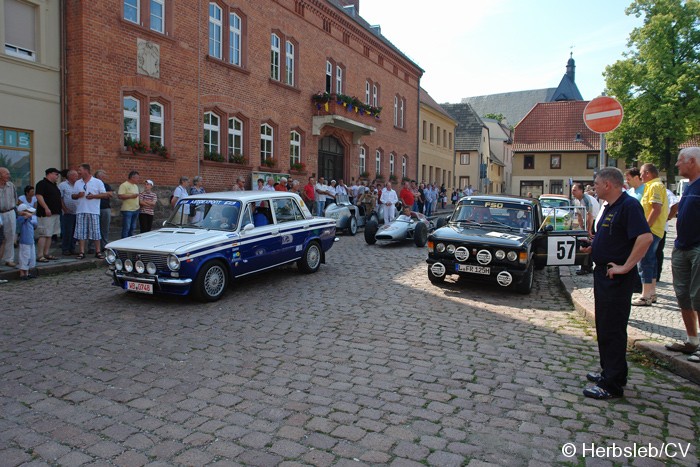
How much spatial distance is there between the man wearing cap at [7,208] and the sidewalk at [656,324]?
9.52m

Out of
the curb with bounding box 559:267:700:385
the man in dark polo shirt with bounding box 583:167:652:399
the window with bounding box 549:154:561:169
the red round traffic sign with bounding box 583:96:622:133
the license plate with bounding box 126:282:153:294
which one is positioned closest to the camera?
the man in dark polo shirt with bounding box 583:167:652:399

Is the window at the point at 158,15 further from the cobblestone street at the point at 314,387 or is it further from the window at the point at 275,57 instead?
the cobblestone street at the point at 314,387

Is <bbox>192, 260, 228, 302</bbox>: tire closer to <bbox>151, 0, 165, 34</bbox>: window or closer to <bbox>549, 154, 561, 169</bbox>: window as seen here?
<bbox>151, 0, 165, 34</bbox>: window

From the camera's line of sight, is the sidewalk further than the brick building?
No

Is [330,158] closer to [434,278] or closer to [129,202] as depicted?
[129,202]

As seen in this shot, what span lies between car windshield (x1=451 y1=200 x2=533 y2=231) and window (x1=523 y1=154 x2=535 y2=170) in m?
50.3

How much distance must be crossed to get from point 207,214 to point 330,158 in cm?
1858

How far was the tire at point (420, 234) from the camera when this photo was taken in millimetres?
14766

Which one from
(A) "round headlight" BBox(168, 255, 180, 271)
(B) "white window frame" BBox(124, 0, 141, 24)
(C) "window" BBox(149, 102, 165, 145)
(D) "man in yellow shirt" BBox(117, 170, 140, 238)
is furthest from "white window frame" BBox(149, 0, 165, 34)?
(A) "round headlight" BBox(168, 255, 180, 271)

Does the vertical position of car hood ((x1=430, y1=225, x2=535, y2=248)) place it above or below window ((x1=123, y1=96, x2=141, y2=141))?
below

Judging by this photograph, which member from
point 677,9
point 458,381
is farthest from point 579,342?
point 677,9

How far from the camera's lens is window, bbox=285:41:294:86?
22.5 metres

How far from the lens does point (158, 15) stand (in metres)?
15.7

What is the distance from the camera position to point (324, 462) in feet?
10.7
